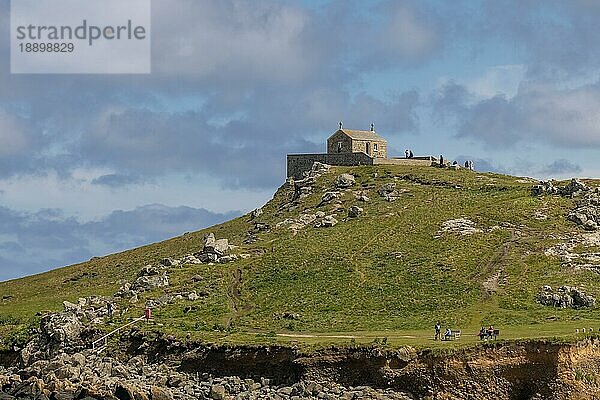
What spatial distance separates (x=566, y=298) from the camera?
293 feet

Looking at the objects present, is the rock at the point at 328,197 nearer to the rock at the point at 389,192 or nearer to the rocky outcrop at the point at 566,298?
the rock at the point at 389,192

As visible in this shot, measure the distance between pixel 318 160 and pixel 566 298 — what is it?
6379cm

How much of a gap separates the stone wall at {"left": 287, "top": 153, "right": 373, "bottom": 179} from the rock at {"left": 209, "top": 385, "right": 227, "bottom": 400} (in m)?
77.5

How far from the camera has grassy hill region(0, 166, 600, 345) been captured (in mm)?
85688

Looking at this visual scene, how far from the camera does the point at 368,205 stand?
125062 millimetres

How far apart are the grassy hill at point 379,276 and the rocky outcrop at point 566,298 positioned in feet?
3.58

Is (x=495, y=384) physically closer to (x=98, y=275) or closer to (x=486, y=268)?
(x=486, y=268)

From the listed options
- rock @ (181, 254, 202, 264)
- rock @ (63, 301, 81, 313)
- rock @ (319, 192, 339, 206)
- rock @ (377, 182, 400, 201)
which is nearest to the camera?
rock @ (63, 301, 81, 313)

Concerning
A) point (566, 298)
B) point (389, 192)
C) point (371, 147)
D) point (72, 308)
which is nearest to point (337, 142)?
point (371, 147)

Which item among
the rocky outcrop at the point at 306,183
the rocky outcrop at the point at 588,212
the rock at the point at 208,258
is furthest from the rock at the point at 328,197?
the rocky outcrop at the point at 588,212

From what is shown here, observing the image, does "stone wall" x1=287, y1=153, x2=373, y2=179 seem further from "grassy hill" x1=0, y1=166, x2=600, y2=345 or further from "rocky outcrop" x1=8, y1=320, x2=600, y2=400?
"rocky outcrop" x1=8, y1=320, x2=600, y2=400

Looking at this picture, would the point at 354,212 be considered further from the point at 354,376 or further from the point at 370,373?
the point at 370,373

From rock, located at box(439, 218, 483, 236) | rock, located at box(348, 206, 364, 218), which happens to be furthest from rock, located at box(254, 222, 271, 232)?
rock, located at box(439, 218, 483, 236)

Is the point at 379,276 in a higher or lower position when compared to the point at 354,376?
higher
